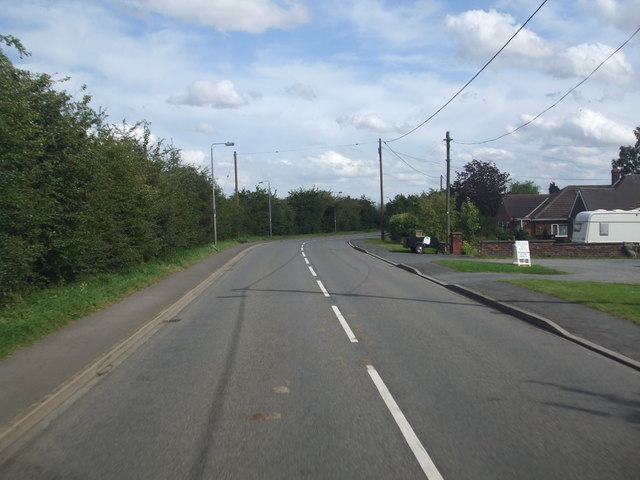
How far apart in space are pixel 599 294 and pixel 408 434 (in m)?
10.9

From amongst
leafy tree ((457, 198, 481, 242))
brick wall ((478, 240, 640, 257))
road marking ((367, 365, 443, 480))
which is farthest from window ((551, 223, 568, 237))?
road marking ((367, 365, 443, 480))

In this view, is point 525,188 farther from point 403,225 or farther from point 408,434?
point 408,434

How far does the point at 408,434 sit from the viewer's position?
16.7 feet

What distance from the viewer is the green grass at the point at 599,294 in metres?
11.6

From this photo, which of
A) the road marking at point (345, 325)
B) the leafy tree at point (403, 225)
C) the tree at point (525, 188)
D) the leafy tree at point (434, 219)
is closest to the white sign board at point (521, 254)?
the leafy tree at point (434, 219)

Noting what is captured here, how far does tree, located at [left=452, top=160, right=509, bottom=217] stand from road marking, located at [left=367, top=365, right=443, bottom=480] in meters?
61.8

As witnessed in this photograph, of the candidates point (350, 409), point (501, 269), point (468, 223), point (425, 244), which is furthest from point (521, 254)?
point (350, 409)

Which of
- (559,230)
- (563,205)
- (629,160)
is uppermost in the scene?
(629,160)

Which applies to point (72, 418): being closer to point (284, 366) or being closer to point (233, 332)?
point (284, 366)

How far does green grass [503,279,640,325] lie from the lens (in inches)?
458

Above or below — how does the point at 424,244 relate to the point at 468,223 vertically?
below

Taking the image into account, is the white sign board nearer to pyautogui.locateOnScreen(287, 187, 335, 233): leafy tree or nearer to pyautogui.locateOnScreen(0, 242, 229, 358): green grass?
pyautogui.locateOnScreen(0, 242, 229, 358): green grass

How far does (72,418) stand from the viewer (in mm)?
5711

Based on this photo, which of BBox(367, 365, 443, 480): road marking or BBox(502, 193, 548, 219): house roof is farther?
BBox(502, 193, 548, 219): house roof
